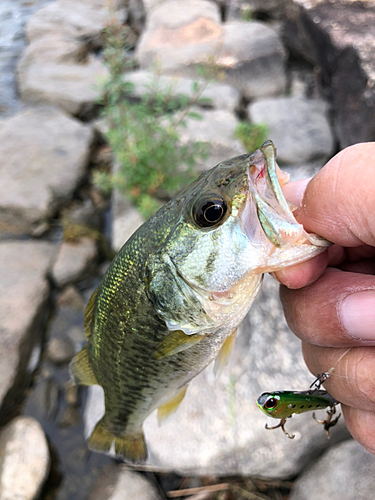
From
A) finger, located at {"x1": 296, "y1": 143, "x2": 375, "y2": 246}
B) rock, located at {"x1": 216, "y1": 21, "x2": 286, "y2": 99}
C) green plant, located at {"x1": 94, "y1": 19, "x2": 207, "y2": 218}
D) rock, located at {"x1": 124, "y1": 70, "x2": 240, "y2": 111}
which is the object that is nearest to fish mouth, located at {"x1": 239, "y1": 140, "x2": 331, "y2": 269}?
finger, located at {"x1": 296, "y1": 143, "x2": 375, "y2": 246}

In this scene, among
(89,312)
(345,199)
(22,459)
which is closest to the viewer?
(345,199)

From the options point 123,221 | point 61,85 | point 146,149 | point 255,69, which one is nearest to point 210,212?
point 146,149

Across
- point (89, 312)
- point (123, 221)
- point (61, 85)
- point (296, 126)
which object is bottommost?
point (123, 221)

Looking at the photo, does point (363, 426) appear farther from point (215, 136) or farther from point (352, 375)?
point (215, 136)

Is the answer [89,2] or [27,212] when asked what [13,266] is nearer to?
[27,212]

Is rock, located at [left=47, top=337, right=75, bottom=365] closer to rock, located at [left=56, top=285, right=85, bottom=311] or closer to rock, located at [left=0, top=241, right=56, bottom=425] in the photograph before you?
rock, located at [left=0, top=241, right=56, bottom=425]

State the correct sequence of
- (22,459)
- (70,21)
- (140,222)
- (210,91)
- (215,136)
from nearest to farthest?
(22,459)
(140,222)
(215,136)
(210,91)
(70,21)
